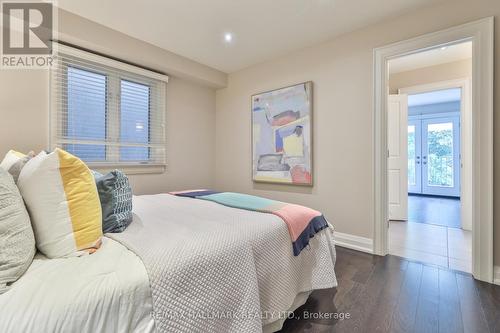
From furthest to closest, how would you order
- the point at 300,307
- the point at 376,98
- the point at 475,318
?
the point at 376,98 < the point at 300,307 < the point at 475,318

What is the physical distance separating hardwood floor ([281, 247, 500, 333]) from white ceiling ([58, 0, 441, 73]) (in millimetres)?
2447

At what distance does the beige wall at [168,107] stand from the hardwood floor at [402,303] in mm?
2492

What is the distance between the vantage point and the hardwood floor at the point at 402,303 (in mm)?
1454

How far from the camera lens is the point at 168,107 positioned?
339 cm

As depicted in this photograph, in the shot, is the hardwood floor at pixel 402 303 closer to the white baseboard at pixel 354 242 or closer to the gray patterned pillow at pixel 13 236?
the white baseboard at pixel 354 242

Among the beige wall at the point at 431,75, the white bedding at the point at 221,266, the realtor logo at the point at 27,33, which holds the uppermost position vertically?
the beige wall at the point at 431,75

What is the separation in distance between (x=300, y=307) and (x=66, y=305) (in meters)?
1.42

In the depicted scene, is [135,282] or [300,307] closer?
[135,282]

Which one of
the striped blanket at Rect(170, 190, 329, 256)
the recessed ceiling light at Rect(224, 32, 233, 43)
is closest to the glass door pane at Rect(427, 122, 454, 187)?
the recessed ceiling light at Rect(224, 32, 233, 43)

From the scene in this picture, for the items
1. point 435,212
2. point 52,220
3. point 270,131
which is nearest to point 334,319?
point 52,220

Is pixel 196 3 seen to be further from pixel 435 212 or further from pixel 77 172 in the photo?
pixel 435 212

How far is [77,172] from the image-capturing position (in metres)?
1.03

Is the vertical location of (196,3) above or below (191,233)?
above

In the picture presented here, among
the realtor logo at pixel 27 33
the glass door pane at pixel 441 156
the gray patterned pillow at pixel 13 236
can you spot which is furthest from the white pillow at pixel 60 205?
the glass door pane at pixel 441 156
